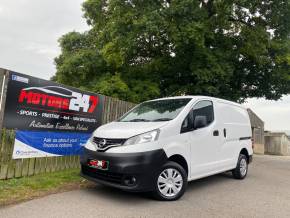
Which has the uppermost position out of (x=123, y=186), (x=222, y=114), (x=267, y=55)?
(x=267, y=55)

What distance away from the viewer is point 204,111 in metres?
6.69

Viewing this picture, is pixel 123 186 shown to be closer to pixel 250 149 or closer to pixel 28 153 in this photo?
pixel 28 153

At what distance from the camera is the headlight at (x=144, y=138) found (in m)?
5.19

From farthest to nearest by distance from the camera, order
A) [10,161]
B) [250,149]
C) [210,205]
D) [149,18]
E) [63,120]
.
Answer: [149,18] < [250,149] < [63,120] < [10,161] < [210,205]

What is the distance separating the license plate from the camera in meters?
5.22

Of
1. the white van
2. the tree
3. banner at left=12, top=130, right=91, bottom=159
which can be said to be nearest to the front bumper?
the white van

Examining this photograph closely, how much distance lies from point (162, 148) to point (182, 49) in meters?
12.8

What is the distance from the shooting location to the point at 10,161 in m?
6.09

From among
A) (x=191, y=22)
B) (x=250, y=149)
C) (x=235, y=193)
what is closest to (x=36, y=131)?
(x=235, y=193)

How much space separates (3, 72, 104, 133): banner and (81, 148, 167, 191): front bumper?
228 centimetres

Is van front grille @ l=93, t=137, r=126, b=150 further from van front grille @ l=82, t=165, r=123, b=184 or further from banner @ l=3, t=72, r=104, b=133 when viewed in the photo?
banner @ l=3, t=72, r=104, b=133

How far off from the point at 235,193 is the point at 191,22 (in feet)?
34.1

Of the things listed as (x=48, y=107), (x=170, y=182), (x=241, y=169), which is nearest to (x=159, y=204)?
(x=170, y=182)

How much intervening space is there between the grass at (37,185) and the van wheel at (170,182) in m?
1.93
